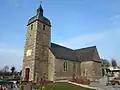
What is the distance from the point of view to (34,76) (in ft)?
102

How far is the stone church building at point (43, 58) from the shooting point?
3253 cm

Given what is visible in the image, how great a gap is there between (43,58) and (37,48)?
278 cm

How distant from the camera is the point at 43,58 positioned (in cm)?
3412

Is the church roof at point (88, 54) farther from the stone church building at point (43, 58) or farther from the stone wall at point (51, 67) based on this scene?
the stone wall at point (51, 67)

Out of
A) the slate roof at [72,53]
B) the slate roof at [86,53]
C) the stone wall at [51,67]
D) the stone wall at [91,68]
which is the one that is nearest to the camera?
the stone wall at [51,67]

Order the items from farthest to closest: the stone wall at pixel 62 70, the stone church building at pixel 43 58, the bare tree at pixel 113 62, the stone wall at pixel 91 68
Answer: the bare tree at pixel 113 62 → the stone wall at pixel 91 68 → the stone wall at pixel 62 70 → the stone church building at pixel 43 58

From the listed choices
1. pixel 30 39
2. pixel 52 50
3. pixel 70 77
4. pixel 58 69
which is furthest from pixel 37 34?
pixel 70 77

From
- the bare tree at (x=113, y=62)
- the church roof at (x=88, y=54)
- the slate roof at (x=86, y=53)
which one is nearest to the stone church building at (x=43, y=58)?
the church roof at (x=88, y=54)

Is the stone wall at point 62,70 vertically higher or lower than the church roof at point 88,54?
lower

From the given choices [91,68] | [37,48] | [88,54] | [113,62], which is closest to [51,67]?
[37,48]

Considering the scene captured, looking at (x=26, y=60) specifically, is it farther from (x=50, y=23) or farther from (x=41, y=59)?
(x=50, y=23)

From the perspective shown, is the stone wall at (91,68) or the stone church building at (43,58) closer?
the stone church building at (43,58)

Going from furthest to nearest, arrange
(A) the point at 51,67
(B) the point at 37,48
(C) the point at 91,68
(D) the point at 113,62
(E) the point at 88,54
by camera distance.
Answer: (D) the point at 113,62, (E) the point at 88,54, (C) the point at 91,68, (A) the point at 51,67, (B) the point at 37,48

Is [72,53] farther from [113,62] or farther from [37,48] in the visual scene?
[113,62]
